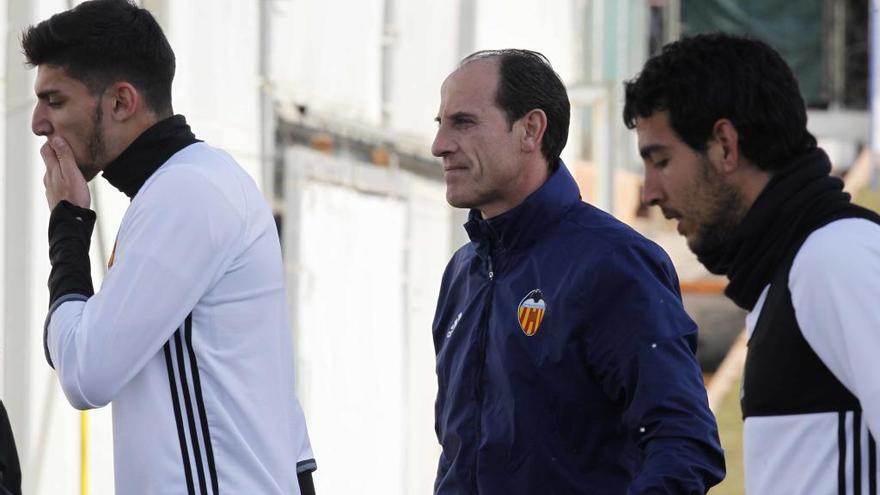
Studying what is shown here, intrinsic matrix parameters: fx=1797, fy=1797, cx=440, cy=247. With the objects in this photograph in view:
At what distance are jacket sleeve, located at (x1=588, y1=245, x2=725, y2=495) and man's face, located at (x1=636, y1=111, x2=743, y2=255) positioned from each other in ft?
1.09

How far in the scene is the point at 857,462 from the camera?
3.00 m

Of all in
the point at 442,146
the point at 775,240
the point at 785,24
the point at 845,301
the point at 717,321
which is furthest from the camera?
the point at 785,24

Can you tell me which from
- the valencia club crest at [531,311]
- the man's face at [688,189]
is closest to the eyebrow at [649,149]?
the man's face at [688,189]

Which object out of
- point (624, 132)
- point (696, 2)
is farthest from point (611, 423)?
point (696, 2)

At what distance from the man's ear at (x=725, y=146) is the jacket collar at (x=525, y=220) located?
2.19 feet

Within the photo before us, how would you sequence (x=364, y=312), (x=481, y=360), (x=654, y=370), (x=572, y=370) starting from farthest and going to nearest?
(x=364, y=312) → (x=481, y=360) → (x=572, y=370) → (x=654, y=370)

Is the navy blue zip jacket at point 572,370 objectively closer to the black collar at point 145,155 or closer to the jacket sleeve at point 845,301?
the jacket sleeve at point 845,301

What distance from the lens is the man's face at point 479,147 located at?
4.02 m

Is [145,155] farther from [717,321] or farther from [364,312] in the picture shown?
[717,321]

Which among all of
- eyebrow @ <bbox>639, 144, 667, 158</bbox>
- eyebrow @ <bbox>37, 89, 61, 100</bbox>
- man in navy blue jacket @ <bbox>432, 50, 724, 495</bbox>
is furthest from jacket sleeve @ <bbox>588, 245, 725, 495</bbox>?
eyebrow @ <bbox>37, 89, 61, 100</bbox>

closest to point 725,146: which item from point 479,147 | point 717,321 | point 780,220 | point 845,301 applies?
point 780,220

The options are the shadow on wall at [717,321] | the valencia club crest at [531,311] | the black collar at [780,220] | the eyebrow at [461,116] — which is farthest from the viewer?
the shadow on wall at [717,321]

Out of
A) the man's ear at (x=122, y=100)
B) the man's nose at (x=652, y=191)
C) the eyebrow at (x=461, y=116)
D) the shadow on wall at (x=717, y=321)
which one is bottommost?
the shadow on wall at (x=717, y=321)

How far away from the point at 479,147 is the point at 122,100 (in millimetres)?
881
